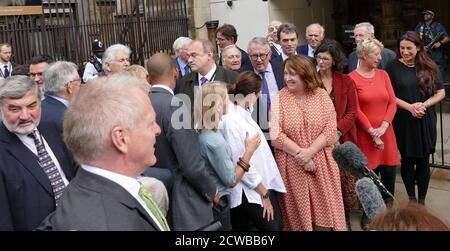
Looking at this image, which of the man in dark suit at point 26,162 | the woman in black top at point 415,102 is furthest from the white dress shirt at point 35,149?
the woman in black top at point 415,102

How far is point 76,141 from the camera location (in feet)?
5.86

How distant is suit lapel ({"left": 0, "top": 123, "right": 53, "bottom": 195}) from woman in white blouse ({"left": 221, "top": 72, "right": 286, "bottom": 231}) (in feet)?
4.47

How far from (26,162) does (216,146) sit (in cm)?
122

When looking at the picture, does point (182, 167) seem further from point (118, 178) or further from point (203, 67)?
point (203, 67)

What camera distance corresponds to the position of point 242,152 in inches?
147

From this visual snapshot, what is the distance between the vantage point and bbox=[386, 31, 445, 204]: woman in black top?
15.9 feet

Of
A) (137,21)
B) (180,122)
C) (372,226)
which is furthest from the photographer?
(137,21)

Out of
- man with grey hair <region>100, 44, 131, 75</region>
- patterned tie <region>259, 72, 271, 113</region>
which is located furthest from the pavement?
man with grey hair <region>100, 44, 131, 75</region>

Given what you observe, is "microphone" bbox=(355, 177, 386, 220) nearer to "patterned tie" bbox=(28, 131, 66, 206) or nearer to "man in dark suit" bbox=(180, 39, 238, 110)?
"patterned tie" bbox=(28, 131, 66, 206)

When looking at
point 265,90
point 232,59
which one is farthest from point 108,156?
point 232,59

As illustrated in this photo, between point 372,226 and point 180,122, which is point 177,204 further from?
point 372,226

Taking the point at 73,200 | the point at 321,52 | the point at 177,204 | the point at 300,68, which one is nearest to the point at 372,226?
the point at 73,200

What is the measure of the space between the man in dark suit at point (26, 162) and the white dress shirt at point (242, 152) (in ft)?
3.84

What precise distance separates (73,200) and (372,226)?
38.4 inches
